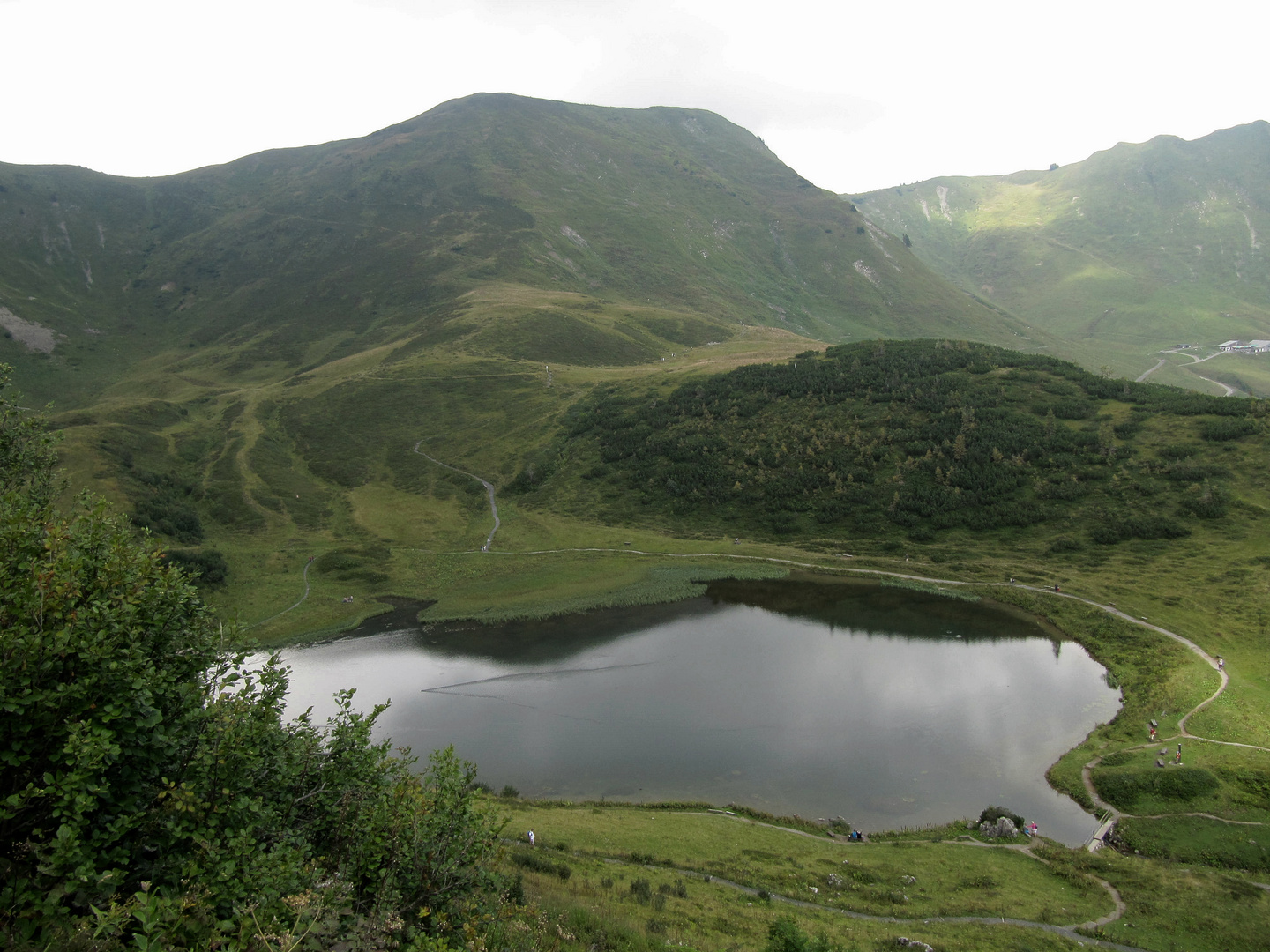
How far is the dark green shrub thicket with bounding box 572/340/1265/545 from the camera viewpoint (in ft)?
233

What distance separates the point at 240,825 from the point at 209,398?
151626 millimetres

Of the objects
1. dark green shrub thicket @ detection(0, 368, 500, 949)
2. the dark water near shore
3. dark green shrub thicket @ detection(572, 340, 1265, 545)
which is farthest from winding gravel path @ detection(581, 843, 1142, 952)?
dark green shrub thicket @ detection(572, 340, 1265, 545)

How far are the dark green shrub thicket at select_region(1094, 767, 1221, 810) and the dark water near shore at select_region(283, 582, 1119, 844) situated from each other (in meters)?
2.25

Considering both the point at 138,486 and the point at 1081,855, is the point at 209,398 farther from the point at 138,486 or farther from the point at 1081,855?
the point at 1081,855

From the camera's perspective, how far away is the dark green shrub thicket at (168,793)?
867 cm

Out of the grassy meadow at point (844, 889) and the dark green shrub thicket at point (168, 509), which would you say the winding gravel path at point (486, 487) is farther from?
the grassy meadow at point (844, 889)

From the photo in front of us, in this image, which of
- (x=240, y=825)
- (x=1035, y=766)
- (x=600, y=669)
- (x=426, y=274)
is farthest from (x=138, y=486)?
(x=426, y=274)

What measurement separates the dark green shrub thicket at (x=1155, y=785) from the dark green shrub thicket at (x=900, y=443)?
39615 mm

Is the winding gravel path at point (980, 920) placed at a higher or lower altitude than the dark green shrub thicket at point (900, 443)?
lower

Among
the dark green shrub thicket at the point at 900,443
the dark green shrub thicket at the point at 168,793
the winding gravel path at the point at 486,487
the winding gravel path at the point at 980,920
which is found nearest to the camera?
the dark green shrub thicket at the point at 168,793

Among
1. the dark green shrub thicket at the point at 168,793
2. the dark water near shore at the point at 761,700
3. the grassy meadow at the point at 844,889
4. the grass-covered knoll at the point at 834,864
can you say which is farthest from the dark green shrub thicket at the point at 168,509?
the dark green shrub thicket at the point at 168,793

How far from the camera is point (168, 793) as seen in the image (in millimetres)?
10062

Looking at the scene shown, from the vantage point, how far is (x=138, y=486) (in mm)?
77625

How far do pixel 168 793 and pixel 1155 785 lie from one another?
1610 inches
